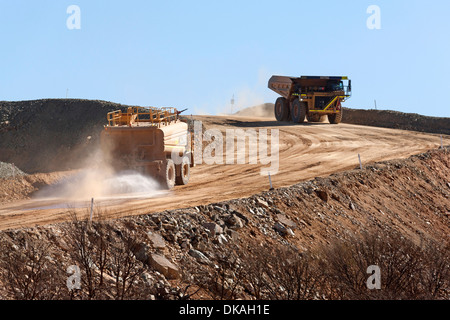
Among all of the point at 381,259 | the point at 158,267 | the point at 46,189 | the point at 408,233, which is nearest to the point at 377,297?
the point at 381,259

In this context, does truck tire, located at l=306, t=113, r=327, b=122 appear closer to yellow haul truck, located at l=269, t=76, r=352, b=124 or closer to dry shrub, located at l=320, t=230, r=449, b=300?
yellow haul truck, located at l=269, t=76, r=352, b=124

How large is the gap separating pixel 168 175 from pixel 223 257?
8.11m

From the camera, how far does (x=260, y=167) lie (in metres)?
29.8

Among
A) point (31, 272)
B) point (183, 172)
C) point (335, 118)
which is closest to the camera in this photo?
point (31, 272)

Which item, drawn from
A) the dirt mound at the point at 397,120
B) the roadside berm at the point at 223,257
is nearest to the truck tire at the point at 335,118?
the dirt mound at the point at 397,120

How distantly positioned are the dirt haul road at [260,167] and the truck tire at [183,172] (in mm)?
390

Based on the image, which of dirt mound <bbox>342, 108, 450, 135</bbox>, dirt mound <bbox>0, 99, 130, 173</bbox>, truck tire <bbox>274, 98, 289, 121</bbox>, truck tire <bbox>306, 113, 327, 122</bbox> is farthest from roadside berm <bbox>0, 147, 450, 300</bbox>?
dirt mound <bbox>342, 108, 450, 135</bbox>

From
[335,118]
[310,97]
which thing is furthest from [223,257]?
[335,118]

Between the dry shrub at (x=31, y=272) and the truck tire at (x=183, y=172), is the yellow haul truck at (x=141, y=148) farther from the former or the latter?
the dry shrub at (x=31, y=272)

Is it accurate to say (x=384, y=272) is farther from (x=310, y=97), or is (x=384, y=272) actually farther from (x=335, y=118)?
(x=335, y=118)

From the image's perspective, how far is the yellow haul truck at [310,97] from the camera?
4312 centimetres

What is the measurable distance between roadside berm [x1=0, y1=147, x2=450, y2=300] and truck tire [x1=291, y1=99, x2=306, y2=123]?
2381 centimetres

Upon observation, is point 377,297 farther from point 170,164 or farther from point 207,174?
point 207,174

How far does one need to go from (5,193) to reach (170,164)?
6029 mm
